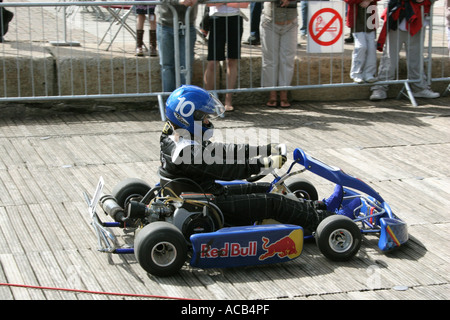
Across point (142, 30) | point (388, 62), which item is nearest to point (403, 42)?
point (388, 62)

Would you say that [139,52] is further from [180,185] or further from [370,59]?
[180,185]

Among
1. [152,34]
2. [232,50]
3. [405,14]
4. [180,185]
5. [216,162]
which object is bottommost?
[180,185]

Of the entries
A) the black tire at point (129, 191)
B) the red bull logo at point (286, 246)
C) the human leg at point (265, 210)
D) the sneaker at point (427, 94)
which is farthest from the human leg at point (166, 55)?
the red bull logo at point (286, 246)

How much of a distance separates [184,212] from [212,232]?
9.5 inches

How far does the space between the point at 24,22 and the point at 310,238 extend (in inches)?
303

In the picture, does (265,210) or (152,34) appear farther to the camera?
(152,34)

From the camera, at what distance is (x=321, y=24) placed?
945 cm

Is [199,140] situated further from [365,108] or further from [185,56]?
[365,108]

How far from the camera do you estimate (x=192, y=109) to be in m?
5.14

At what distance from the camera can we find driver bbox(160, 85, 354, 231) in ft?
16.8

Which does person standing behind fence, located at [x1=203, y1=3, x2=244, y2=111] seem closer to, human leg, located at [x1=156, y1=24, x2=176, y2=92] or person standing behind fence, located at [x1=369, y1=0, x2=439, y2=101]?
human leg, located at [x1=156, y1=24, x2=176, y2=92]

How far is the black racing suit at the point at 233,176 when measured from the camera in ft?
16.8

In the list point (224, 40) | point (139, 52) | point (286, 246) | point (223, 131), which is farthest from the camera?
point (139, 52)

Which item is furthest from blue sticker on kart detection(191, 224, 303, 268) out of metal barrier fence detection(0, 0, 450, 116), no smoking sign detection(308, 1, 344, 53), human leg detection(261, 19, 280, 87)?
no smoking sign detection(308, 1, 344, 53)
